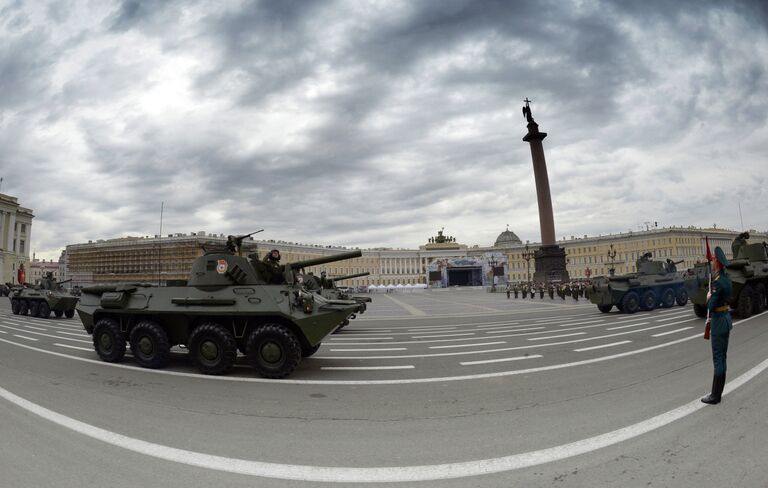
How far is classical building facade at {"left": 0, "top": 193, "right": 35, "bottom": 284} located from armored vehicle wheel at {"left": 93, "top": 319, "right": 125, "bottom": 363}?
88.4 metres

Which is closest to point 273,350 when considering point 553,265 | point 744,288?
point 744,288

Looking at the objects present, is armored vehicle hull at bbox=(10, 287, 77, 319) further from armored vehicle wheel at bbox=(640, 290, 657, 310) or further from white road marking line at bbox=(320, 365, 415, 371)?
armored vehicle wheel at bbox=(640, 290, 657, 310)

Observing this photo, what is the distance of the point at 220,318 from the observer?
294 inches

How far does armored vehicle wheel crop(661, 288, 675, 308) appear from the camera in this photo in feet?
64.2

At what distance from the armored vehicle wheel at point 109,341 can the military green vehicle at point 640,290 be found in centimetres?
1802

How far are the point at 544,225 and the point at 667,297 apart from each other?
21.4m

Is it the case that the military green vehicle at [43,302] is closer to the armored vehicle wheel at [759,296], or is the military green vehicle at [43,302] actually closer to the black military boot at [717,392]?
the black military boot at [717,392]

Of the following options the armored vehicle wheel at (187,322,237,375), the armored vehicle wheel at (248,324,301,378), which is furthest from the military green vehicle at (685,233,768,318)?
the armored vehicle wheel at (187,322,237,375)

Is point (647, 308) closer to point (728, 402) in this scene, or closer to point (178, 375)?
point (728, 402)

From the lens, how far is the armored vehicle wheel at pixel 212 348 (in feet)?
23.1

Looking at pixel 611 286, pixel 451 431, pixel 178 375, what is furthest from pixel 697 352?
pixel 611 286

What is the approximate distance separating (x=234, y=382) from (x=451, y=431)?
3.88m

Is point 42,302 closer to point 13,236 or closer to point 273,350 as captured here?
point 273,350

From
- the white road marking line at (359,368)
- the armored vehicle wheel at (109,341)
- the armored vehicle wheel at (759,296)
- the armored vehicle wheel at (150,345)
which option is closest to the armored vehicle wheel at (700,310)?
the armored vehicle wheel at (759,296)
